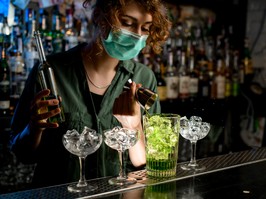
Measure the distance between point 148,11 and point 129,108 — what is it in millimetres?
409

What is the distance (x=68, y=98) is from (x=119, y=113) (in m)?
0.35

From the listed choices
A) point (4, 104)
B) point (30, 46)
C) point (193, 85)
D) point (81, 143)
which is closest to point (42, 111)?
point (81, 143)

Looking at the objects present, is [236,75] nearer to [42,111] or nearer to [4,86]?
[4,86]

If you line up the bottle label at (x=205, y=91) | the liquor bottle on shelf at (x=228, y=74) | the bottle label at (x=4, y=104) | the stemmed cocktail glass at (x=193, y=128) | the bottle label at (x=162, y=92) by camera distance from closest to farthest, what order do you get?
the stemmed cocktail glass at (x=193, y=128), the bottle label at (x=4, y=104), the bottle label at (x=162, y=92), the bottle label at (x=205, y=91), the liquor bottle on shelf at (x=228, y=74)

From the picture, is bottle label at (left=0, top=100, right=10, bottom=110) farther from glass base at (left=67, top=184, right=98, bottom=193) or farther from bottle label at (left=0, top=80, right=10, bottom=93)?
glass base at (left=67, top=184, right=98, bottom=193)

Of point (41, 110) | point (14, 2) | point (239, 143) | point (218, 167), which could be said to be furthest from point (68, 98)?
point (239, 143)

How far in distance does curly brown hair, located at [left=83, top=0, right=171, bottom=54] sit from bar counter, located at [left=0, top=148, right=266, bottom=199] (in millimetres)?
549

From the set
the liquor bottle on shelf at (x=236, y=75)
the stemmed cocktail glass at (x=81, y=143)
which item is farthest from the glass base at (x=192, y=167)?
the liquor bottle on shelf at (x=236, y=75)

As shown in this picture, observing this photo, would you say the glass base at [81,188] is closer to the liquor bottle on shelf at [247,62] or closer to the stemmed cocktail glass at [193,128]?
the stemmed cocktail glass at [193,128]

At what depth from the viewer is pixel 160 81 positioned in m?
2.86

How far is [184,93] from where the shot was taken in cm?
290

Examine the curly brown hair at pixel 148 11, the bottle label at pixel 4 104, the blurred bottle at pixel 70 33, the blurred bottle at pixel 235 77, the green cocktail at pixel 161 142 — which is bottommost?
the green cocktail at pixel 161 142

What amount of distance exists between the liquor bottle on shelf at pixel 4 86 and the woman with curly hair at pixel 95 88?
27.0 inches

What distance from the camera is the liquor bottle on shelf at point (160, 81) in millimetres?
2789
